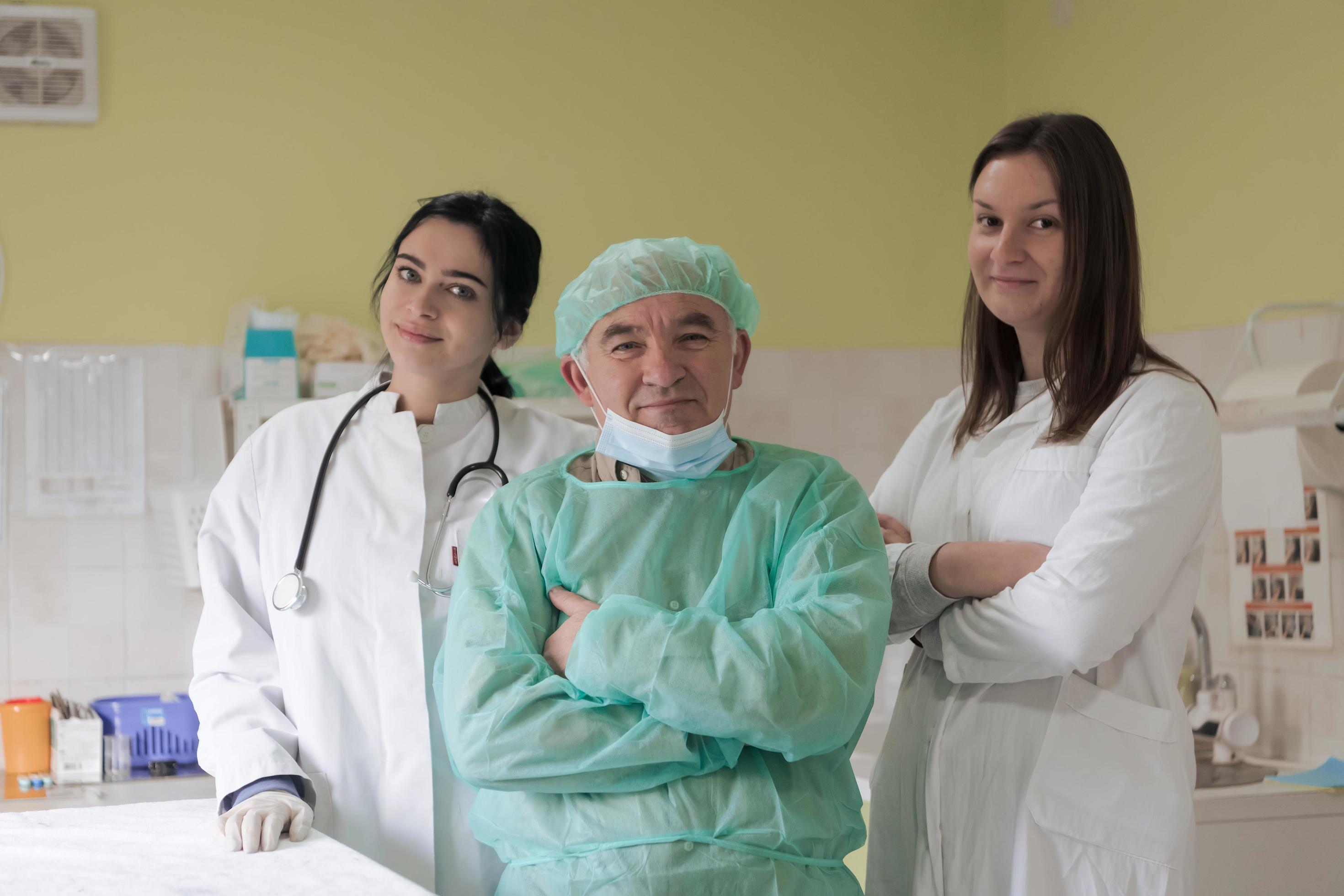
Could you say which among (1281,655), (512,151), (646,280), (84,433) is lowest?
(1281,655)

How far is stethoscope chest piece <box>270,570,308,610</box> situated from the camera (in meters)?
1.49

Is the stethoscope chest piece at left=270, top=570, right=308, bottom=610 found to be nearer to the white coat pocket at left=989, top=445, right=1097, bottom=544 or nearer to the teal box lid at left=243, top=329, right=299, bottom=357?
the white coat pocket at left=989, top=445, right=1097, bottom=544

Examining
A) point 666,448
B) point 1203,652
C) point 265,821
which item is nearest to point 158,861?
point 265,821

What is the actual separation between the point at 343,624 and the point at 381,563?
9 centimetres

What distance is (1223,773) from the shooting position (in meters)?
2.37

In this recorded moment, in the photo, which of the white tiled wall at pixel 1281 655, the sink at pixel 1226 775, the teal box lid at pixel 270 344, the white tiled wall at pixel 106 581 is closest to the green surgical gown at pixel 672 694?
the sink at pixel 1226 775

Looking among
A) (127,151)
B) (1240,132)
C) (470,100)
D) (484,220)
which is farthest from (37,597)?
(1240,132)

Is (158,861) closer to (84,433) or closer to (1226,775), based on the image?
(1226,775)

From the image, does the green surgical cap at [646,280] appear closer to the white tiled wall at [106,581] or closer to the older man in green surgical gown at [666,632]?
the older man in green surgical gown at [666,632]

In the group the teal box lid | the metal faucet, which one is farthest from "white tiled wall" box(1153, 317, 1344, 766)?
the teal box lid

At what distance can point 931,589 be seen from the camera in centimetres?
150

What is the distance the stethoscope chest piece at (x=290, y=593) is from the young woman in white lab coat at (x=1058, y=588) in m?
0.74

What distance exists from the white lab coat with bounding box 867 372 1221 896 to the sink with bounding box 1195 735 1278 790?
0.94 metres

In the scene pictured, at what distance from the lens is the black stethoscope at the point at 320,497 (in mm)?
1496
